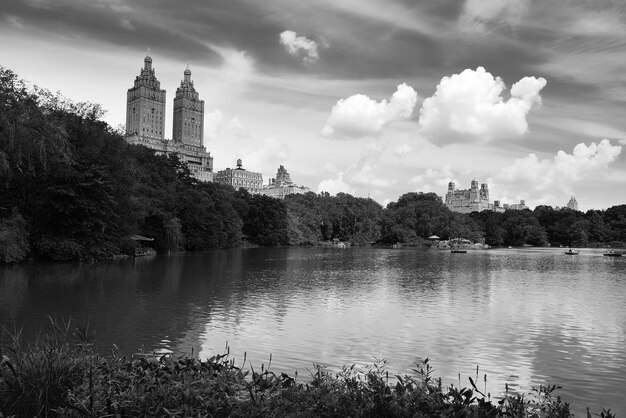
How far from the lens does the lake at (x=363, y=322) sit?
1070 cm

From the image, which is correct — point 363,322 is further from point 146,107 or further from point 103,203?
point 146,107

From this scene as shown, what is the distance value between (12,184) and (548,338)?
1393 inches

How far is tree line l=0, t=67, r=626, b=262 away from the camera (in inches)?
1227

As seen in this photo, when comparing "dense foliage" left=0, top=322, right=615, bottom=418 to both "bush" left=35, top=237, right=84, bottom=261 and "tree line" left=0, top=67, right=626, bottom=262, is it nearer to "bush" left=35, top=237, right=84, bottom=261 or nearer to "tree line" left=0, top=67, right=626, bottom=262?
"tree line" left=0, top=67, right=626, bottom=262

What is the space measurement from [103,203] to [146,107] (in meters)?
162

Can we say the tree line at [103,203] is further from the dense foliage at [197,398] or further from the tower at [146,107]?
the tower at [146,107]

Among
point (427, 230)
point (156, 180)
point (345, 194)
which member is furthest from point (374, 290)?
point (345, 194)

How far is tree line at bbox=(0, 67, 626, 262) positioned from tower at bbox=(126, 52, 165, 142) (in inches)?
3945

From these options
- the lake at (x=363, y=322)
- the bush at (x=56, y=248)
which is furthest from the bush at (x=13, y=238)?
the lake at (x=363, y=322)

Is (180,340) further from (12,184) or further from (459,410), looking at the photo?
(12,184)

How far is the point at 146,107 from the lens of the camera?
189 metres

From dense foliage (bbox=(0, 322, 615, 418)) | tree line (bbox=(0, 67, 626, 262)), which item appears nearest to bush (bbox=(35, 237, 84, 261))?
tree line (bbox=(0, 67, 626, 262))

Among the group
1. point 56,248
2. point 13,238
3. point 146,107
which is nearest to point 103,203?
point 56,248

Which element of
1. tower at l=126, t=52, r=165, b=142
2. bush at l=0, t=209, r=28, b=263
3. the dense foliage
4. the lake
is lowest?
the lake
